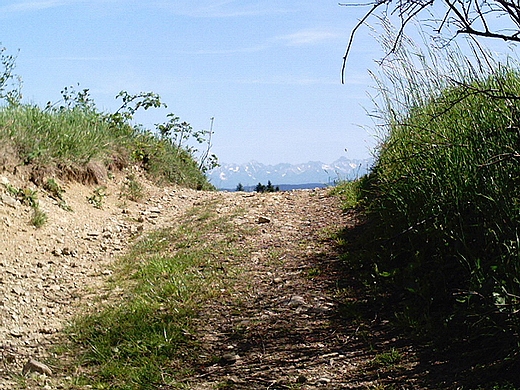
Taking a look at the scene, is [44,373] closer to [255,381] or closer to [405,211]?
[255,381]

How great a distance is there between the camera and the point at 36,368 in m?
3.87

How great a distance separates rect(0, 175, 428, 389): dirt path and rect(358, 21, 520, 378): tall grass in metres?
0.36

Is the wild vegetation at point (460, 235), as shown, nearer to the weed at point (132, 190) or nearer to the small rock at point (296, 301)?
the small rock at point (296, 301)

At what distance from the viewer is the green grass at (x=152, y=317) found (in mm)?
3678

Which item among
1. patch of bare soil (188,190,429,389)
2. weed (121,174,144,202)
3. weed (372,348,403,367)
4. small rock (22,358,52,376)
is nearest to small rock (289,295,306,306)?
patch of bare soil (188,190,429,389)

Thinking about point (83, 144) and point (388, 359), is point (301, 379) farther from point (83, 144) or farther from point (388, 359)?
point (83, 144)

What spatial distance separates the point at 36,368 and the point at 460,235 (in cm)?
274

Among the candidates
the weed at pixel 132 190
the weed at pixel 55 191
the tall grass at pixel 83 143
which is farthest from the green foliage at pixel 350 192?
the weed at pixel 55 191

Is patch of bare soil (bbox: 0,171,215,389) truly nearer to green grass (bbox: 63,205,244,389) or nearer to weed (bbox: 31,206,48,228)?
weed (bbox: 31,206,48,228)

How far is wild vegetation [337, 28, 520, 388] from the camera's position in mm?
3307

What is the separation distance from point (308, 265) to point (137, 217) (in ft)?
9.83

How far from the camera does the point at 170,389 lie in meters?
3.44

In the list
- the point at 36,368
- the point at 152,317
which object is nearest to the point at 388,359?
the point at 152,317

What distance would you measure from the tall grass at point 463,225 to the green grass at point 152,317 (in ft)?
4.36
